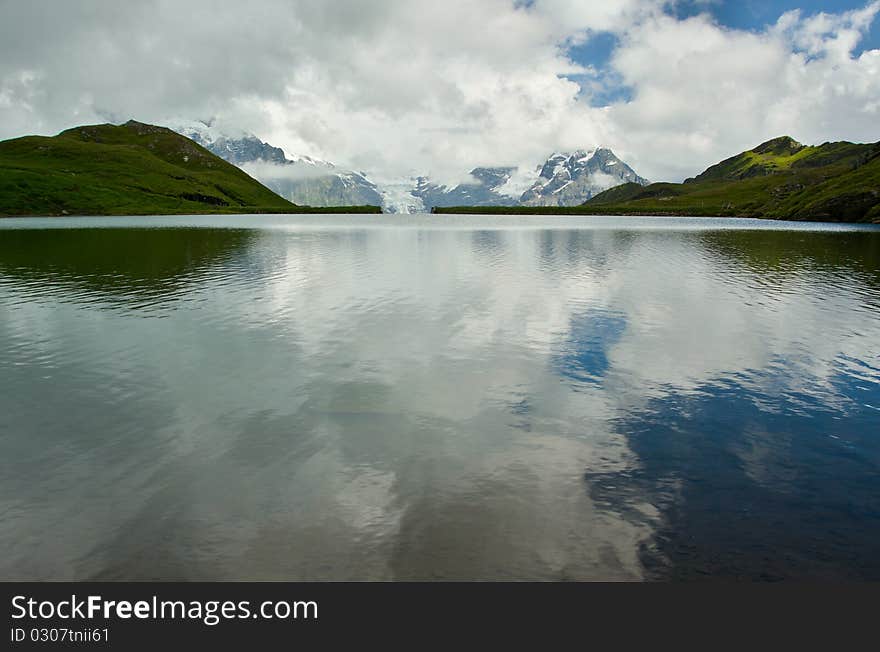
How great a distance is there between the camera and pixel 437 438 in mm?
20125

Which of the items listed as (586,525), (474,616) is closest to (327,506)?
(474,616)

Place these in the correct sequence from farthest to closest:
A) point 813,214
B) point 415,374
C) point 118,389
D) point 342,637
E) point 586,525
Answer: point 813,214, point 415,374, point 118,389, point 586,525, point 342,637

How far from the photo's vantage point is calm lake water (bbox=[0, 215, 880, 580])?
44.5ft

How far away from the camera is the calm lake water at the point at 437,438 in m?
13.6

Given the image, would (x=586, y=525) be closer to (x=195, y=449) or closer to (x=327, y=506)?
(x=327, y=506)

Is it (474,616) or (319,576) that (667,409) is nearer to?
(474,616)

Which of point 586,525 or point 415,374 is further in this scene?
point 415,374

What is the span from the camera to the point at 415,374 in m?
27.3

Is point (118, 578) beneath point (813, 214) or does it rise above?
beneath

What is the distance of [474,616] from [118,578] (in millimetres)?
8085

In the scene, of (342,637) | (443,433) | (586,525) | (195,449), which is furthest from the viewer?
(443,433)

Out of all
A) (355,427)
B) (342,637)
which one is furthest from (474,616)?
(355,427)

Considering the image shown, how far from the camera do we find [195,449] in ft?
62.9

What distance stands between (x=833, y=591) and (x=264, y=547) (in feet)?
42.9
